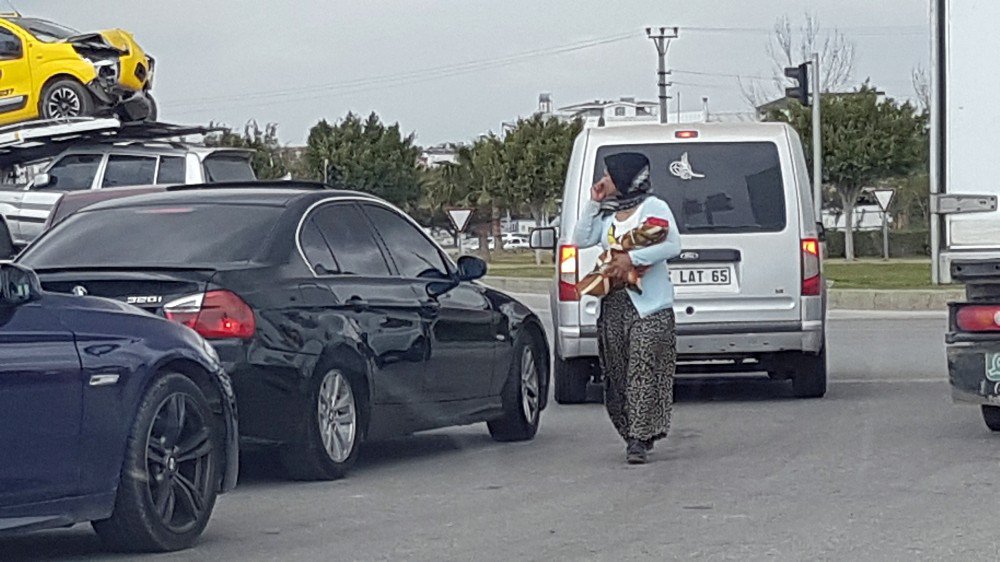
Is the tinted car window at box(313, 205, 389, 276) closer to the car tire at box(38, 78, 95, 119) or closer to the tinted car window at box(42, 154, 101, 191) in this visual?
the tinted car window at box(42, 154, 101, 191)

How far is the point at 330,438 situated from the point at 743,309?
14.3 feet

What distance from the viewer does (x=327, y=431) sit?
932cm

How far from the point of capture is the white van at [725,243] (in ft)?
42.3

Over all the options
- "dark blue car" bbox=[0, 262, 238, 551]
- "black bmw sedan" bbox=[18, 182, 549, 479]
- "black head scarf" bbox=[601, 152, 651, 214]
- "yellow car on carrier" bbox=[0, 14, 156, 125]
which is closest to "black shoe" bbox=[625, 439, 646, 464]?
"black bmw sedan" bbox=[18, 182, 549, 479]

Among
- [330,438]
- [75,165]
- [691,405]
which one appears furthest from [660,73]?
[330,438]

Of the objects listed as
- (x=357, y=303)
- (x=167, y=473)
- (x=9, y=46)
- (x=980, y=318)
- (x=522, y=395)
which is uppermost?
(x=9, y=46)

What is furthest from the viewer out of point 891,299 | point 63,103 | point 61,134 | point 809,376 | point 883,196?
point 883,196

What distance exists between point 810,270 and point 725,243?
619 millimetres

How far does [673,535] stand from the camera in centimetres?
767

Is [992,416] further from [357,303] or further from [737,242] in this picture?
[357,303]

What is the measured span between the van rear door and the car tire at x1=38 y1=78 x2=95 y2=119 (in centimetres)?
1231

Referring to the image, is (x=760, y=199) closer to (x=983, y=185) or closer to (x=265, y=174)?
(x=983, y=185)

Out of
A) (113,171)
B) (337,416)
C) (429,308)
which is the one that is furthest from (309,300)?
(113,171)

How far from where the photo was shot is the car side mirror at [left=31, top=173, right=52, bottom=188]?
22.1m
